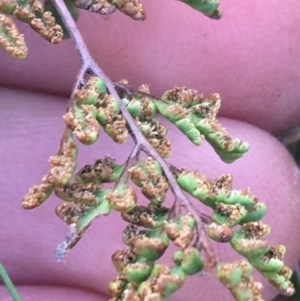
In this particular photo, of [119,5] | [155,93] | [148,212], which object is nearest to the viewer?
[148,212]

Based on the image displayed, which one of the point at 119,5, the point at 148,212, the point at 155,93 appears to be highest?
the point at 119,5

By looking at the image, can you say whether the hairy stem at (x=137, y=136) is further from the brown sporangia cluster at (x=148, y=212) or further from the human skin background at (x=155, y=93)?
the human skin background at (x=155, y=93)

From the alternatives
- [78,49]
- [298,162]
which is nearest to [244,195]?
[78,49]

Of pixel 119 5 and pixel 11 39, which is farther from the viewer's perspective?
pixel 119 5

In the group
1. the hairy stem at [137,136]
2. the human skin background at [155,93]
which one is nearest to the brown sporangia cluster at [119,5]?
the hairy stem at [137,136]

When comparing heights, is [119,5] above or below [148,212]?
above

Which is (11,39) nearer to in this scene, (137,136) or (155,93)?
(137,136)

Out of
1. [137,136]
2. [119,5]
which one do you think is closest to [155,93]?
[119,5]

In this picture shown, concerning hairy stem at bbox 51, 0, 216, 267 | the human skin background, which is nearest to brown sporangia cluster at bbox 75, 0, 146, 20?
hairy stem at bbox 51, 0, 216, 267
